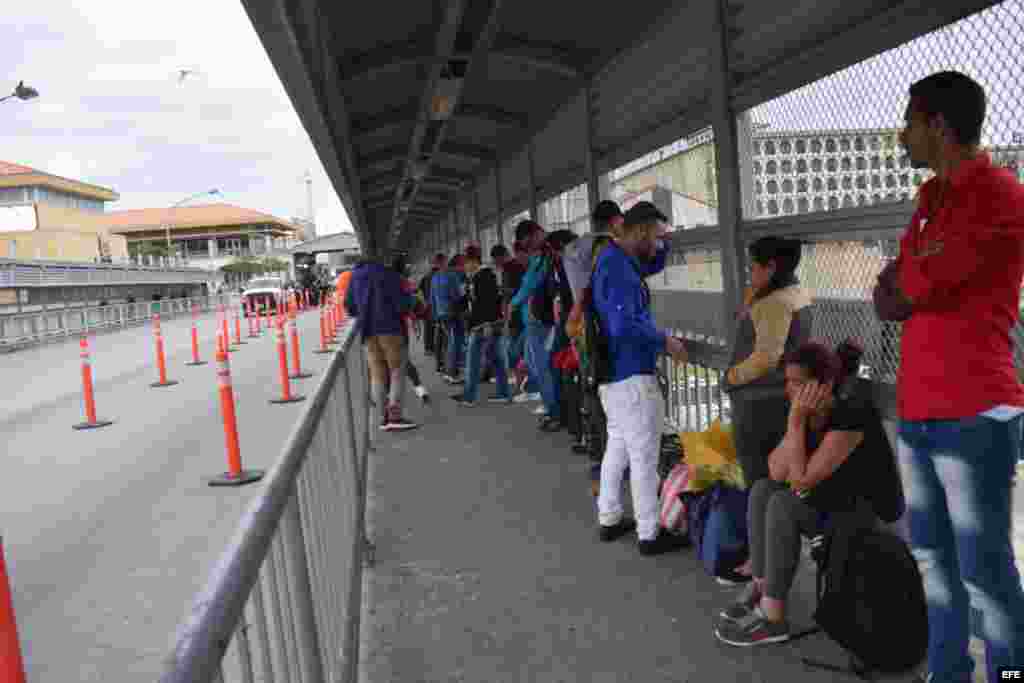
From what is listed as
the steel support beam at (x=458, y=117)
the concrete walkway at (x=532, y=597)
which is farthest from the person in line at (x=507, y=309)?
the concrete walkway at (x=532, y=597)

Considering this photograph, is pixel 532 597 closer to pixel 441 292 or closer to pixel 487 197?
pixel 441 292

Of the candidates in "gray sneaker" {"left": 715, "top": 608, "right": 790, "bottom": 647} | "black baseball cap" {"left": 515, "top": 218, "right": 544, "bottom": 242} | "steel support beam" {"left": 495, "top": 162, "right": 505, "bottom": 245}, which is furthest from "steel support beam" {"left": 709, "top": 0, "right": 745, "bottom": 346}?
"steel support beam" {"left": 495, "top": 162, "right": 505, "bottom": 245}

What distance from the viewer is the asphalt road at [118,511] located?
4398mm

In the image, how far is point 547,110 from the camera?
9383 mm

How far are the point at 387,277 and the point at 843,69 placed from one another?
223 inches

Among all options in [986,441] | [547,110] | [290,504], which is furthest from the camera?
[547,110]

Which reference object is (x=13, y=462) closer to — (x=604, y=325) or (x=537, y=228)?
(x=537, y=228)

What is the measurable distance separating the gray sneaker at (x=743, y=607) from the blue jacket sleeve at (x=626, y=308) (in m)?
1.35

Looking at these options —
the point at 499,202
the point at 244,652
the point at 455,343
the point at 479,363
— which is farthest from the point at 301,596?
the point at 499,202

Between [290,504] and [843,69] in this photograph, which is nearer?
[290,504]

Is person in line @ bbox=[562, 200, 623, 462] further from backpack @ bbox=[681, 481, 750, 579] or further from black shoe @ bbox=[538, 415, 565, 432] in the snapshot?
backpack @ bbox=[681, 481, 750, 579]

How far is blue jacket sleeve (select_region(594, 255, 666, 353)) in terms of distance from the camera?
15.4 feet

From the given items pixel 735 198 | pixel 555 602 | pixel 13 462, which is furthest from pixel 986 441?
pixel 13 462

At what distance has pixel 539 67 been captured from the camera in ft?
26.1
